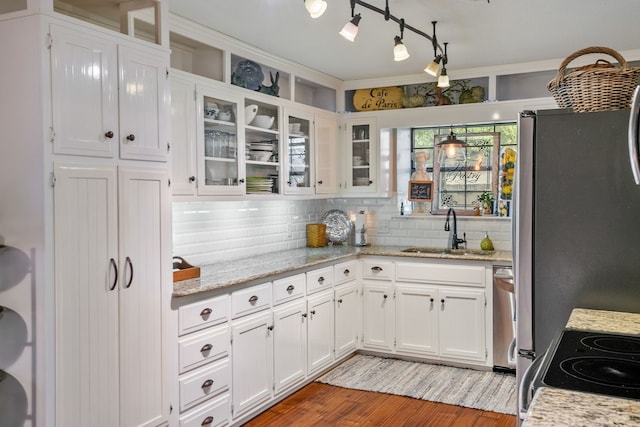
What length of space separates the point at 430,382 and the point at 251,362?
1532mm

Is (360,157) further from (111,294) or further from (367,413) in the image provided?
(111,294)

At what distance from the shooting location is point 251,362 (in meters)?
3.41

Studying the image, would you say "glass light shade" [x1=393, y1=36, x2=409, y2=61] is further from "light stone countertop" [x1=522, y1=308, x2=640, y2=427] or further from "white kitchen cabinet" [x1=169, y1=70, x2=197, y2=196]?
"light stone countertop" [x1=522, y1=308, x2=640, y2=427]

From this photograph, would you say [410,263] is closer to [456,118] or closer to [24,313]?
[456,118]

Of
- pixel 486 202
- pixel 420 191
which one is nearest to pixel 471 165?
pixel 486 202

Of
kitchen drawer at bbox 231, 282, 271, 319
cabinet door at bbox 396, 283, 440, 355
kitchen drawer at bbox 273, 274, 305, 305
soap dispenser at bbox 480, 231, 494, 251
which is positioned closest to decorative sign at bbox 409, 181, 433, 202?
soap dispenser at bbox 480, 231, 494, 251

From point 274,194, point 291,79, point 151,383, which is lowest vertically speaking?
point 151,383

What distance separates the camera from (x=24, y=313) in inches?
88.0

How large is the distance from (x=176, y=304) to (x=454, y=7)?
225cm

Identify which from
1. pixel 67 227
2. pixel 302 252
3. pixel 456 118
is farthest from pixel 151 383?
pixel 456 118

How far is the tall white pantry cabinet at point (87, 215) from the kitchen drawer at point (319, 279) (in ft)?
4.77

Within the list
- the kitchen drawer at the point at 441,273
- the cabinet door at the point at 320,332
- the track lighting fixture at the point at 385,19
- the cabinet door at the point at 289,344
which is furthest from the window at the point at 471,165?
the cabinet door at the point at 289,344

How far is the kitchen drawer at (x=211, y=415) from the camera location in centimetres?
293

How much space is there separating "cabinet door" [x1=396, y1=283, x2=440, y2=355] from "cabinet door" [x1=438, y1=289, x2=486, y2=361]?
0.22ft
